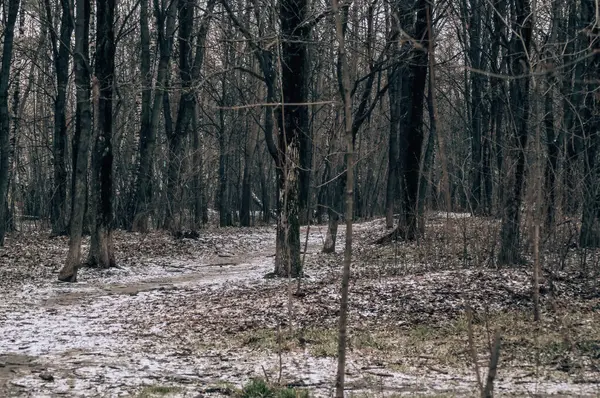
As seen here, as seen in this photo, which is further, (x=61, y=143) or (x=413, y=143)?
(x=61, y=143)

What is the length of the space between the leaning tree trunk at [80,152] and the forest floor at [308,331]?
500 mm

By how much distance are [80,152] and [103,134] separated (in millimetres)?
1433

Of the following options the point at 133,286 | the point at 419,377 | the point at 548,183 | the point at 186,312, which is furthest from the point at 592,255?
the point at 133,286

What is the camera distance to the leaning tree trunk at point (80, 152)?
1455cm

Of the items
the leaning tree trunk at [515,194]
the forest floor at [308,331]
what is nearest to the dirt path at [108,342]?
the forest floor at [308,331]

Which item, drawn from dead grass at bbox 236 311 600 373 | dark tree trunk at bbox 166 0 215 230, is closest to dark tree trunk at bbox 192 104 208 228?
dark tree trunk at bbox 166 0 215 230

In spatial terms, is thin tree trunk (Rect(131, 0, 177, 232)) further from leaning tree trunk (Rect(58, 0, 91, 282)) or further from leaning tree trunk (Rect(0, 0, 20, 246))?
leaning tree trunk (Rect(58, 0, 91, 282))

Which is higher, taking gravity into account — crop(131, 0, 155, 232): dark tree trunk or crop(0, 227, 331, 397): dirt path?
crop(131, 0, 155, 232): dark tree trunk

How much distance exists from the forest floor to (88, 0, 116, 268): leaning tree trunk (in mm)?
973

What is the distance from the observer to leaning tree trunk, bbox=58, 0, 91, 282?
14.6 meters

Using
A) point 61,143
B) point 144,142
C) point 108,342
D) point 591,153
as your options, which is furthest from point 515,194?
point 61,143

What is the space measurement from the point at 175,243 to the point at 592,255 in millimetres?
13745

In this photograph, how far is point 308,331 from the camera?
9.14 metres

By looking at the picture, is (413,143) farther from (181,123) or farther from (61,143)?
(61,143)
